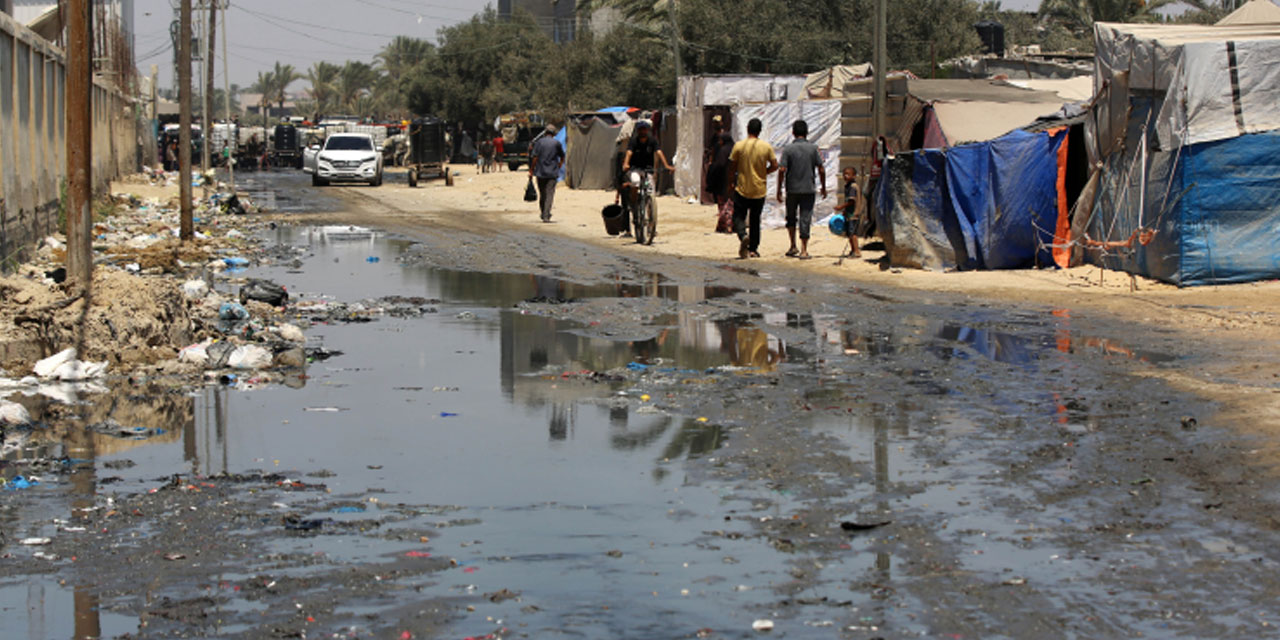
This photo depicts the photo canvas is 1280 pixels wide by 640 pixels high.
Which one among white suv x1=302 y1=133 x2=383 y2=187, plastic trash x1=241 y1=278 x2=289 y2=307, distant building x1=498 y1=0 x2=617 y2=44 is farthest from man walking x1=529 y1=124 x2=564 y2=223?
distant building x1=498 y1=0 x2=617 y2=44

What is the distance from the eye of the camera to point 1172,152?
14.1m

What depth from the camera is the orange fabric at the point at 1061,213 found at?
16219mm

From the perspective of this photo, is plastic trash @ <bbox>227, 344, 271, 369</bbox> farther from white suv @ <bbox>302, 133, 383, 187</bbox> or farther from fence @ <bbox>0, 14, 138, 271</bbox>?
white suv @ <bbox>302, 133, 383, 187</bbox>

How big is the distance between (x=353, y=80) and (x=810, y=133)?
94.3 meters

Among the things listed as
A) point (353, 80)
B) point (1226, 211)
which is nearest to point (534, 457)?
point (1226, 211)

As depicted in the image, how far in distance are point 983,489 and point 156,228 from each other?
19.9 metres

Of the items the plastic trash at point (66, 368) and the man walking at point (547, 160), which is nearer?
the plastic trash at point (66, 368)

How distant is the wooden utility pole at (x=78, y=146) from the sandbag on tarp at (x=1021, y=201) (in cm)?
1032

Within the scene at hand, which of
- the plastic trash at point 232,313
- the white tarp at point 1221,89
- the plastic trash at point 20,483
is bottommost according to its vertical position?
the plastic trash at point 20,483

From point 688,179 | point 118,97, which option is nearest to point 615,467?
point 688,179

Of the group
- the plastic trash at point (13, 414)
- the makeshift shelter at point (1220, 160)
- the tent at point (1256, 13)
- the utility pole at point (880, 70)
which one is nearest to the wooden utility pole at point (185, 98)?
the utility pole at point (880, 70)

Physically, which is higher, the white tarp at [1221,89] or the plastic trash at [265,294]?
the white tarp at [1221,89]

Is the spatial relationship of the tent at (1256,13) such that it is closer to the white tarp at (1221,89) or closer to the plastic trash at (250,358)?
the white tarp at (1221,89)

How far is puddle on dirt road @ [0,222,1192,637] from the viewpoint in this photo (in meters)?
4.64
